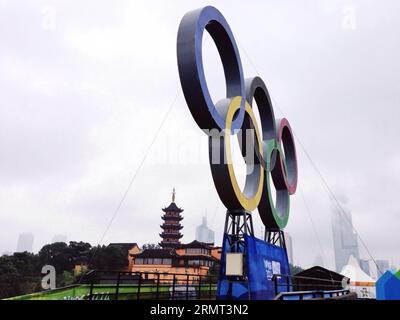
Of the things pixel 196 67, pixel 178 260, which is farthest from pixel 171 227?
pixel 196 67

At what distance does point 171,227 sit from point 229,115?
59.5 m

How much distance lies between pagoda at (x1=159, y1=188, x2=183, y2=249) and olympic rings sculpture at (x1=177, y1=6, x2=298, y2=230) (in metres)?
49.5

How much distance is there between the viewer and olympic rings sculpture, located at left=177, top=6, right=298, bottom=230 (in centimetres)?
1215

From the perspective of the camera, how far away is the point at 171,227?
71062 millimetres

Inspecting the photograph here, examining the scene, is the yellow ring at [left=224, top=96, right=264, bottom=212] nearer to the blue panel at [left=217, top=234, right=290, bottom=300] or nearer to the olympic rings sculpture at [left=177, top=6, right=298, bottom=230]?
the olympic rings sculpture at [left=177, top=6, right=298, bottom=230]

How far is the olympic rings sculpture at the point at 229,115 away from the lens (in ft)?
39.9

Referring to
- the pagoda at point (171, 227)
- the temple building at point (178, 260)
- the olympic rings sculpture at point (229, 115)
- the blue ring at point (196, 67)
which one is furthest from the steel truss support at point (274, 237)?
the pagoda at point (171, 227)

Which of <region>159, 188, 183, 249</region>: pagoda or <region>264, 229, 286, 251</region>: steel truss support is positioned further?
<region>159, 188, 183, 249</region>: pagoda

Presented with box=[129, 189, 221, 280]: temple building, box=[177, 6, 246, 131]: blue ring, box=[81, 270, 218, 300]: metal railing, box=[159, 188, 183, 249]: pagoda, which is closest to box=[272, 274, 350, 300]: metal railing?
box=[81, 270, 218, 300]: metal railing

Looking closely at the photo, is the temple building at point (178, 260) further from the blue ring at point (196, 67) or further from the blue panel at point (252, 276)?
the blue ring at point (196, 67)
